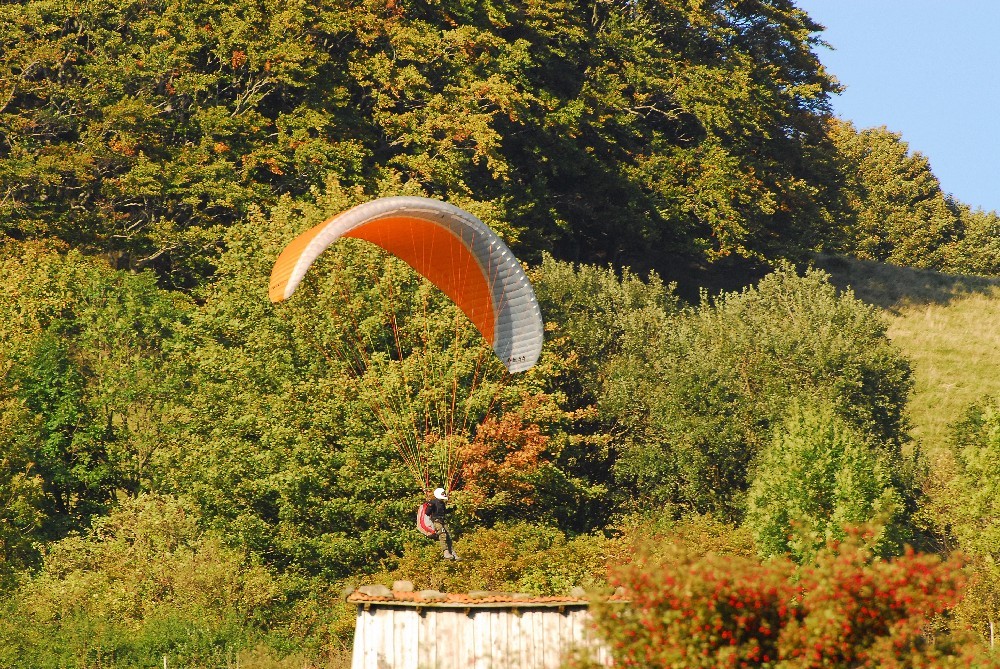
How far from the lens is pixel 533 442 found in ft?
103

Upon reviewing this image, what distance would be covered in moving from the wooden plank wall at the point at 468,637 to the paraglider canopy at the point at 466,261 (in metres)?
6.63

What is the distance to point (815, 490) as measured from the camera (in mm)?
29141

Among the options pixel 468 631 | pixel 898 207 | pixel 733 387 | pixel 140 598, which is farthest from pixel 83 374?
pixel 898 207

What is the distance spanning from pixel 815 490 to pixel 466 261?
30.3ft

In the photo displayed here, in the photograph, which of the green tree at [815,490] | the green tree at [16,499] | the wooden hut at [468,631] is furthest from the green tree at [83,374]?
the wooden hut at [468,631]

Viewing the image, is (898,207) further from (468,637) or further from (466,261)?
(468,637)

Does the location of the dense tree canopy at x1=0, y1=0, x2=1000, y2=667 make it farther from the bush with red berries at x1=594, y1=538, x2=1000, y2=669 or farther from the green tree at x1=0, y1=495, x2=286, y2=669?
the bush with red berries at x1=594, y1=538, x2=1000, y2=669

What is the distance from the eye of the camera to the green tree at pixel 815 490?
28375mm

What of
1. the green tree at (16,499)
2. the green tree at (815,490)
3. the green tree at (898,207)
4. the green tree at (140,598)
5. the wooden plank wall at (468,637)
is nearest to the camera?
the wooden plank wall at (468,637)

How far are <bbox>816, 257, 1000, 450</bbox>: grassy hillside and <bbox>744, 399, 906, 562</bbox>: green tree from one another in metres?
11.9

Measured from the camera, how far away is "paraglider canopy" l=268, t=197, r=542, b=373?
22953 mm

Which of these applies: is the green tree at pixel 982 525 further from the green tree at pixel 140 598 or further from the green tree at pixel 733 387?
the green tree at pixel 140 598

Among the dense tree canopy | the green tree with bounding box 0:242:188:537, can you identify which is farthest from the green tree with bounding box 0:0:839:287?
the green tree with bounding box 0:242:188:537

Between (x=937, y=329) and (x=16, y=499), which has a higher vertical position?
(x=937, y=329)
